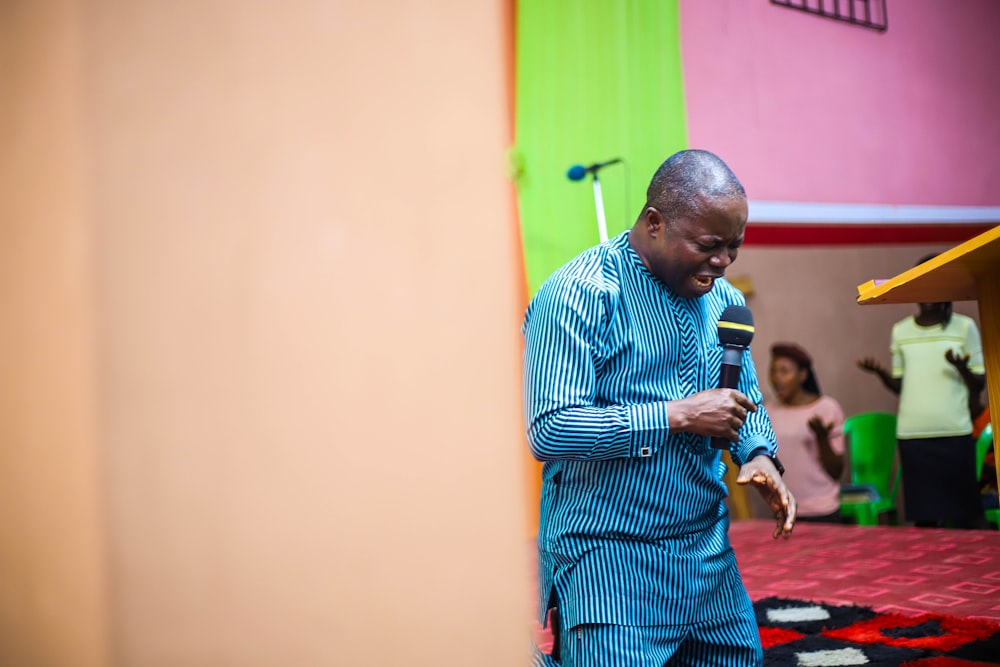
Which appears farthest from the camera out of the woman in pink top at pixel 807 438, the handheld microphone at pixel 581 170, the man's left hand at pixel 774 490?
the woman in pink top at pixel 807 438

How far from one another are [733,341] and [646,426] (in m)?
0.29

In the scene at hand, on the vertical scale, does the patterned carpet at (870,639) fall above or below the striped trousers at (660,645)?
below

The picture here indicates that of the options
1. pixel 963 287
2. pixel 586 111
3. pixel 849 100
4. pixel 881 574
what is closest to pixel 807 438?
pixel 881 574

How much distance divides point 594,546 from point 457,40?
1005 mm

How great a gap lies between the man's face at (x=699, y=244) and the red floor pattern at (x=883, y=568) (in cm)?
228

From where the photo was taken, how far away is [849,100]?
5.79 meters

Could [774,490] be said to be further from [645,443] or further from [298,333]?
[298,333]

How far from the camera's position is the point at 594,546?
1653mm

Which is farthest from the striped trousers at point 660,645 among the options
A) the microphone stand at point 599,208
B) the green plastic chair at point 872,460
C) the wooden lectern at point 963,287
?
the green plastic chair at point 872,460

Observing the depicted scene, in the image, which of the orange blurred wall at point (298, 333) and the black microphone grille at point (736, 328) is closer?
the orange blurred wall at point (298, 333)

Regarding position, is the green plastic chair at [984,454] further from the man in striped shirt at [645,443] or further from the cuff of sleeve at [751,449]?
the man in striped shirt at [645,443]

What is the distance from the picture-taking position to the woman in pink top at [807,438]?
245 inches

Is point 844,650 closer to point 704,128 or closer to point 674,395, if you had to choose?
point 674,395

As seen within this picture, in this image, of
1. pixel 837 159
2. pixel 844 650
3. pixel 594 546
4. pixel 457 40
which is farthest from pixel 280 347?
pixel 837 159
